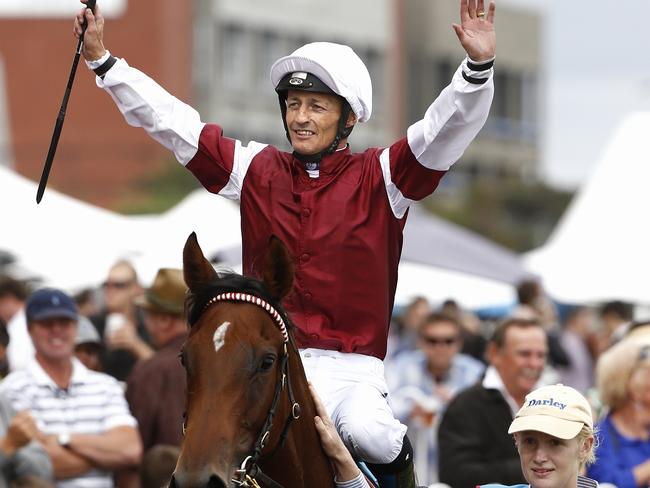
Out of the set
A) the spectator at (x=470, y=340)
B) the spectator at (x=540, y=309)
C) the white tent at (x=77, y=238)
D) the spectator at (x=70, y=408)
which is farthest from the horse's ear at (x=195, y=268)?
the white tent at (x=77, y=238)

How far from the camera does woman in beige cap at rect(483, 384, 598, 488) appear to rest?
250 inches

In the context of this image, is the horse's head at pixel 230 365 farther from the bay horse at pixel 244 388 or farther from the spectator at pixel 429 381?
the spectator at pixel 429 381

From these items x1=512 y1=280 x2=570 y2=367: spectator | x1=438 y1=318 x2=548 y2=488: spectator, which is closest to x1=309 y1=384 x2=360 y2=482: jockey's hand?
x1=438 y1=318 x2=548 y2=488: spectator

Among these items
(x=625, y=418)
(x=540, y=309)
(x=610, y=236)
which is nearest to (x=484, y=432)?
(x=625, y=418)

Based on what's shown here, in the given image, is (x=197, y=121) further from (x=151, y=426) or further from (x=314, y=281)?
(x=151, y=426)

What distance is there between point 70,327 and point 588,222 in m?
9.14

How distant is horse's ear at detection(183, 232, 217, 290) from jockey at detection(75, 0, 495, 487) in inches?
11.2

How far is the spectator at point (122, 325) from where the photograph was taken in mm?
11930

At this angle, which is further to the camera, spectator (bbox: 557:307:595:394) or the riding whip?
spectator (bbox: 557:307:595:394)

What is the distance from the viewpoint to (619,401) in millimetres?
9492

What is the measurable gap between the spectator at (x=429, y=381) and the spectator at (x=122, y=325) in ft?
6.54

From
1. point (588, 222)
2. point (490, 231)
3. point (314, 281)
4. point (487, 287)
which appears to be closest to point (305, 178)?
point (314, 281)

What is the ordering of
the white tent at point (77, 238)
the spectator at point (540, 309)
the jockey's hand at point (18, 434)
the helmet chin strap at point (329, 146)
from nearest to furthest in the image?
the helmet chin strap at point (329, 146) → the jockey's hand at point (18, 434) → the spectator at point (540, 309) → the white tent at point (77, 238)

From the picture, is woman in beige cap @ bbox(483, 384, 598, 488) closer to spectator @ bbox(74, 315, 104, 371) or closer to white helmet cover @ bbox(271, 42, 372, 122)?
white helmet cover @ bbox(271, 42, 372, 122)
